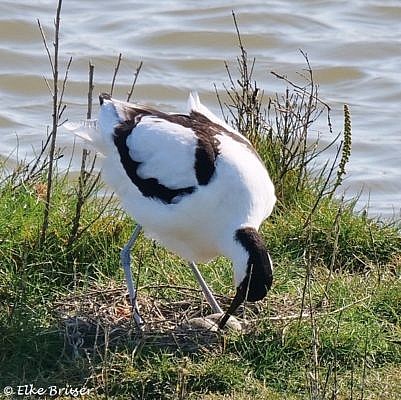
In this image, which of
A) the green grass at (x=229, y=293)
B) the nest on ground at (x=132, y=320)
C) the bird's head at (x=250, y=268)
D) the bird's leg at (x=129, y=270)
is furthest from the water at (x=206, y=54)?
the bird's head at (x=250, y=268)

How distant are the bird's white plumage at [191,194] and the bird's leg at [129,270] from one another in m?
0.25

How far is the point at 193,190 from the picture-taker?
225 inches

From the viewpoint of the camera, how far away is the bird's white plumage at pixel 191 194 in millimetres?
5691

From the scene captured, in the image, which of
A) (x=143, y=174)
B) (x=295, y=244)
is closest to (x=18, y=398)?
(x=143, y=174)

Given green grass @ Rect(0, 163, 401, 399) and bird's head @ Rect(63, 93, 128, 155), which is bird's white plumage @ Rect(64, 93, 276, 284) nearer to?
bird's head @ Rect(63, 93, 128, 155)

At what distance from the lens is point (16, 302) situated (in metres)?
5.80

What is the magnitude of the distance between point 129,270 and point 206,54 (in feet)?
21.0

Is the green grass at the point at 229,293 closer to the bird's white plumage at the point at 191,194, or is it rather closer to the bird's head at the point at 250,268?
the bird's head at the point at 250,268

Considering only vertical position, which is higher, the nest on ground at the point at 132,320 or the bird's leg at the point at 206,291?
the bird's leg at the point at 206,291

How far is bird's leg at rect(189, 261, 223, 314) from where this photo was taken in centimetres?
601

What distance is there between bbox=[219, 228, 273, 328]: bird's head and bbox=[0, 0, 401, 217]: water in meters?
4.44

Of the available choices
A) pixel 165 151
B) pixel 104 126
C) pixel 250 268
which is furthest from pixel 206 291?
pixel 104 126

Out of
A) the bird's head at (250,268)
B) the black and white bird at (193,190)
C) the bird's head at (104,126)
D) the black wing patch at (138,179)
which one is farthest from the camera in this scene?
the bird's head at (104,126)

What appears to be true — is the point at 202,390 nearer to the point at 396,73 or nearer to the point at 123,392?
the point at 123,392
